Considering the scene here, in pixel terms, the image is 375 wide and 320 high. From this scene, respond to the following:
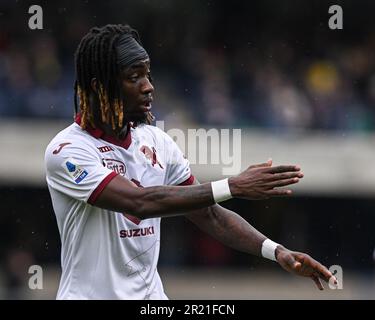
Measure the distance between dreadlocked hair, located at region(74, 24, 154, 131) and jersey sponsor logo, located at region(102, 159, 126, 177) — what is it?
0.20 metres

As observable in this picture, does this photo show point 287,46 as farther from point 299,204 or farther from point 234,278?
point 234,278

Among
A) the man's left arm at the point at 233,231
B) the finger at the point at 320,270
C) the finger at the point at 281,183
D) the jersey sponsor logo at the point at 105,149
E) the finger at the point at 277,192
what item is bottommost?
the finger at the point at 320,270

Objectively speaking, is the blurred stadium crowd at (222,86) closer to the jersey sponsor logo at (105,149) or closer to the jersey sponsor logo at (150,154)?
the jersey sponsor logo at (150,154)

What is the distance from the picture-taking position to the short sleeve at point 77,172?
6.27m

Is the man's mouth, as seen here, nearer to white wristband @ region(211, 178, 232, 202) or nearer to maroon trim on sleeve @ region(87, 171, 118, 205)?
maroon trim on sleeve @ region(87, 171, 118, 205)

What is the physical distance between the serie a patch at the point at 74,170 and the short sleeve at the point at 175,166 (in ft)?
2.25

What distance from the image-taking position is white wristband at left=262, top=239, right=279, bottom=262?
6.51 m

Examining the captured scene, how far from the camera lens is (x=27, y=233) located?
66.8 ft

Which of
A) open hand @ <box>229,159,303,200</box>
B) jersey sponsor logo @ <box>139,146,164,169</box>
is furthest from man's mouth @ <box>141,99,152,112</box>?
open hand @ <box>229,159,303,200</box>

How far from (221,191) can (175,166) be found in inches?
37.3
